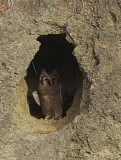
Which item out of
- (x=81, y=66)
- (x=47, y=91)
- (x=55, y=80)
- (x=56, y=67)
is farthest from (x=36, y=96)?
(x=81, y=66)

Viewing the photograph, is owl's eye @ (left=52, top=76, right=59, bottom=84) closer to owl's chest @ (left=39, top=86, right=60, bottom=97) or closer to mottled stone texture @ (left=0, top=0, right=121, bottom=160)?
owl's chest @ (left=39, top=86, right=60, bottom=97)

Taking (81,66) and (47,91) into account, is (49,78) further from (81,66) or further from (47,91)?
(81,66)

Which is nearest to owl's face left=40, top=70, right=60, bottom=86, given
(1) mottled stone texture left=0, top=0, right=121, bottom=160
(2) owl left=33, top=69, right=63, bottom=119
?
(2) owl left=33, top=69, right=63, bottom=119

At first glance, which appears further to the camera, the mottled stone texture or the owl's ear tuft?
the owl's ear tuft

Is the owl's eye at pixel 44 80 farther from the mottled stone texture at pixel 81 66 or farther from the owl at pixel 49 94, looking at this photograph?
the mottled stone texture at pixel 81 66

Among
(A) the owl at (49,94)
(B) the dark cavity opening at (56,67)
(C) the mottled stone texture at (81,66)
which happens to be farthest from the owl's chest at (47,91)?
(C) the mottled stone texture at (81,66)

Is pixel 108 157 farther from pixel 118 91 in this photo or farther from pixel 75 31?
pixel 75 31
